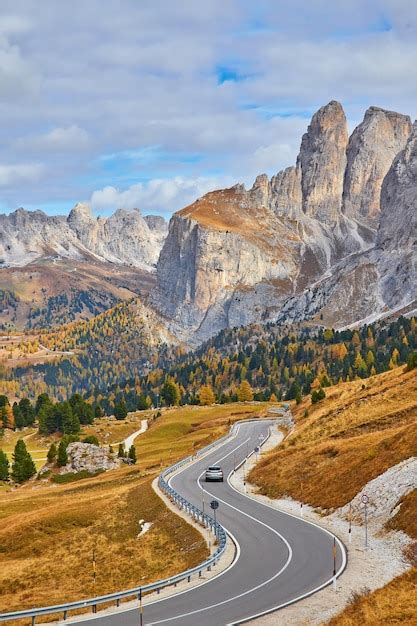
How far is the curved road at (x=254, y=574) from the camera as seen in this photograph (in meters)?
27.4

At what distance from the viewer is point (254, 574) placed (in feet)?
109

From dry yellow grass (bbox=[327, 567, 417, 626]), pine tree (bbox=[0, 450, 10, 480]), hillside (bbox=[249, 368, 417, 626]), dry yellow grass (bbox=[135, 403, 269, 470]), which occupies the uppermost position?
dry yellow grass (bbox=[327, 567, 417, 626])

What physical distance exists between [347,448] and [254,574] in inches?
1060

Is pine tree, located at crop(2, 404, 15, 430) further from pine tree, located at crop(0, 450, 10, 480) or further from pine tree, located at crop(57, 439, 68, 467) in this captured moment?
pine tree, located at crop(57, 439, 68, 467)

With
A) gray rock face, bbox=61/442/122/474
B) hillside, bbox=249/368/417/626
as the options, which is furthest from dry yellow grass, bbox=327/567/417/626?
gray rock face, bbox=61/442/122/474

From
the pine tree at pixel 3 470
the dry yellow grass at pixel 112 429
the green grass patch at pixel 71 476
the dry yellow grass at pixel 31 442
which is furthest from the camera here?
the dry yellow grass at pixel 112 429

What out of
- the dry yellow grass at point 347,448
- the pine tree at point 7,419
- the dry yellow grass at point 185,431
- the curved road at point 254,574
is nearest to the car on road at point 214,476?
the dry yellow grass at point 347,448

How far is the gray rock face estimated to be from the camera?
107 m

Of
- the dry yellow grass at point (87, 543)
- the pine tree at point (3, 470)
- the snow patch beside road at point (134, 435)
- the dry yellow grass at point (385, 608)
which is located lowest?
the snow patch beside road at point (134, 435)

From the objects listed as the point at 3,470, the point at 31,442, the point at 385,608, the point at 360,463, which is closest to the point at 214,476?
the point at 360,463

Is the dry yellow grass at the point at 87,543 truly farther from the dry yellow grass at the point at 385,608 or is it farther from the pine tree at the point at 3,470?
the pine tree at the point at 3,470

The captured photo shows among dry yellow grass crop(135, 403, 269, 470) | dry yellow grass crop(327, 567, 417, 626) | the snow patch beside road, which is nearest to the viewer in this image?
dry yellow grass crop(327, 567, 417, 626)

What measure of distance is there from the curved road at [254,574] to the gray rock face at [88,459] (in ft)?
182

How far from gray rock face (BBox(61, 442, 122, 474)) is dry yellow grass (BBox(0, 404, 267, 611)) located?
23015mm
